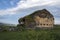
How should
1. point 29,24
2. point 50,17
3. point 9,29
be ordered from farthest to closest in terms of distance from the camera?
point 50,17 < point 29,24 < point 9,29

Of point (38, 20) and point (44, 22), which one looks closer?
point (38, 20)

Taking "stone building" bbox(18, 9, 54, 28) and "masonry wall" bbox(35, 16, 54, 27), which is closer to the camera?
"stone building" bbox(18, 9, 54, 28)

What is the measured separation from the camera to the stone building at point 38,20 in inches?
1711

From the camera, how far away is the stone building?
43.5 m

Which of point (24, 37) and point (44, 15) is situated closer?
point (24, 37)

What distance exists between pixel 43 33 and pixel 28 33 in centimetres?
127

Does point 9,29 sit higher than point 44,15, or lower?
lower

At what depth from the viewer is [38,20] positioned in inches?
1763

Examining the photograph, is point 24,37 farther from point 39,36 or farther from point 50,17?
point 50,17

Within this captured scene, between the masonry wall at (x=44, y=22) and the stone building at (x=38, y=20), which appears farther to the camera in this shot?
the masonry wall at (x=44, y=22)

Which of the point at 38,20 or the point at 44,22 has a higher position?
the point at 38,20

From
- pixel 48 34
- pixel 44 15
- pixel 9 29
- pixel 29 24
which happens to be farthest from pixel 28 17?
pixel 48 34

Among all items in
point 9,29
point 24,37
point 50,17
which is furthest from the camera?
point 50,17

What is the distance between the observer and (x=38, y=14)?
44906 millimetres
